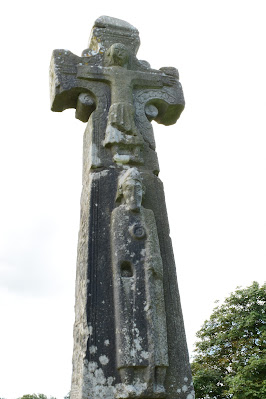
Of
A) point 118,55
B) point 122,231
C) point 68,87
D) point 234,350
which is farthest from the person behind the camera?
point 234,350

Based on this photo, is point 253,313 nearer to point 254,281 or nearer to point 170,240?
point 254,281

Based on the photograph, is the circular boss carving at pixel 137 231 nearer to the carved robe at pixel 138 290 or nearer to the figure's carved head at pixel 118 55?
the carved robe at pixel 138 290

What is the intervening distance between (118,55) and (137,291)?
3.63 m

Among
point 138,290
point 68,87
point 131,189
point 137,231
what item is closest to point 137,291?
point 138,290

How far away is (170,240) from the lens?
4785 mm

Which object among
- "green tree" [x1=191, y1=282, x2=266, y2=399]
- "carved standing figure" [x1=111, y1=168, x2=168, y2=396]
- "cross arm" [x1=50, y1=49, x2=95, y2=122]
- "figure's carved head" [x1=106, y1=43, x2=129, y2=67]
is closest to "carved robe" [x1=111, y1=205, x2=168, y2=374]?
"carved standing figure" [x1=111, y1=168, x2=168, y2=396]

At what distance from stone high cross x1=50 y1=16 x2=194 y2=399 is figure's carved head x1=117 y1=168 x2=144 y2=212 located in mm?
12

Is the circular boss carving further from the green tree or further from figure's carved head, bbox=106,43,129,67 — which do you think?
the green tree

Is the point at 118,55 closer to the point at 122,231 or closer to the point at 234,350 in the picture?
the point at 122,231

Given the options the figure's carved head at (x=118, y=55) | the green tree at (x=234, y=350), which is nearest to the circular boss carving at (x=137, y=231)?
the figure's carved head at (x=118, y=55)

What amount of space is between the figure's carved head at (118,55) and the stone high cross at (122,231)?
14 millimetres

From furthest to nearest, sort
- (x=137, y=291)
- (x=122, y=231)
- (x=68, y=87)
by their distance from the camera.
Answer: (x=68, y=87) < (x=122, y=231) < (x=137, y=291)

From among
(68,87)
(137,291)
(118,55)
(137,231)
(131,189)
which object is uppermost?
(118,55)

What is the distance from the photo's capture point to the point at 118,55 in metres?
5.95
